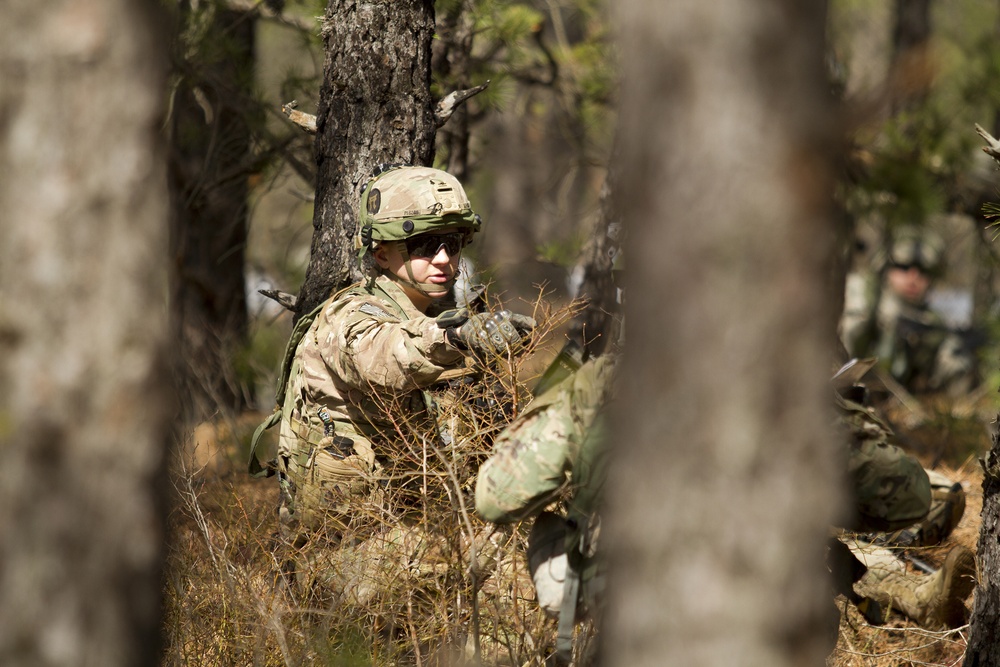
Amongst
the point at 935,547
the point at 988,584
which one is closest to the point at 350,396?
the point at 988,584

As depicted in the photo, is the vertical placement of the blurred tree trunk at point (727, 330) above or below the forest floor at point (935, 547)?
above

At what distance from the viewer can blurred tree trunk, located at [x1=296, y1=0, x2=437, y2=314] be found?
172 inches

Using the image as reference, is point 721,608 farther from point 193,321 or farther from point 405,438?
point 193,321

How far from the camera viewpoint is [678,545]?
1.90 metres

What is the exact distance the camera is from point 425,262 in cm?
392

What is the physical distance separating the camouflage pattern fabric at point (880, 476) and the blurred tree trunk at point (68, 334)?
5.35ft

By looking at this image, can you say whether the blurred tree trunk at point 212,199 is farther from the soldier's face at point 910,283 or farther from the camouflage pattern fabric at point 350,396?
the soldier's face at point 910,283

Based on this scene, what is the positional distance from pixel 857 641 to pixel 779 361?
2.49 meters

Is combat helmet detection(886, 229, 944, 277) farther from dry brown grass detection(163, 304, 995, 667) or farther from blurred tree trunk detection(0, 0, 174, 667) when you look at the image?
blurred tree trunk detection(0, 0, 174, 667)

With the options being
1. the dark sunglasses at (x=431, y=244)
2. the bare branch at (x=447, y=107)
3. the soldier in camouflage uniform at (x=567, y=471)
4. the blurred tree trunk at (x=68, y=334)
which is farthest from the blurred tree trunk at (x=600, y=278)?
the blurred tree trunk at (x=68, y=334)

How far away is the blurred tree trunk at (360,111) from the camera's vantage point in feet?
14.3

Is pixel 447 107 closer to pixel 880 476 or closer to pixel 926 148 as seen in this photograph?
pixel 880 476

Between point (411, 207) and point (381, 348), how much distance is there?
1.87 ft

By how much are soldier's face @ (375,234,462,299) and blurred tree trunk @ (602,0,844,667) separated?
79.8 inches
